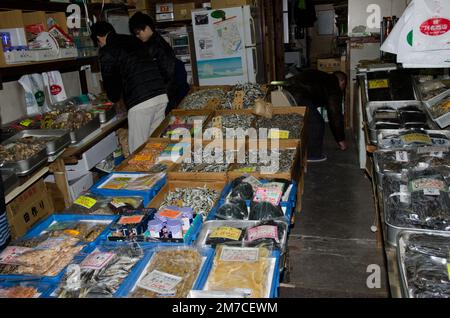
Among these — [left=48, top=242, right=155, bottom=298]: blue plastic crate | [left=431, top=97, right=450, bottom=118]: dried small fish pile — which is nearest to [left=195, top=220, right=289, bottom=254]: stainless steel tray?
[left=48, top=242, right=155, bottom=298]: blue plastic crate

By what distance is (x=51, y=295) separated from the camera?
151cm

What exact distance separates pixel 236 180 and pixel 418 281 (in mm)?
1168

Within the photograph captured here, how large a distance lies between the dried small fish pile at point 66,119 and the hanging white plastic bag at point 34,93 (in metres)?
0.23

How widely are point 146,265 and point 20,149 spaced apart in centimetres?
163

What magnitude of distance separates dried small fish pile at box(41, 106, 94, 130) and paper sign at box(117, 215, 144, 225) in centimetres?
157

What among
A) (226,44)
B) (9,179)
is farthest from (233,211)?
(226,44)

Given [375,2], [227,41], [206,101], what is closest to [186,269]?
[206,101]

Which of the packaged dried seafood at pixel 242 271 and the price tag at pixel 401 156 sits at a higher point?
A: the price tag at pixel 401 156

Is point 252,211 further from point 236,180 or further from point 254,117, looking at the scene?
point 254,117

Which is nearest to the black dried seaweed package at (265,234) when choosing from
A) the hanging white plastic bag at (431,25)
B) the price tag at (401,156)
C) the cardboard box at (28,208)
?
the price tag at (401,156)

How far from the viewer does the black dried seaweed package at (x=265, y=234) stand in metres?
1.70

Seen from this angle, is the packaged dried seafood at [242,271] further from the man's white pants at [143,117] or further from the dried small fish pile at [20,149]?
the man's white pants at [143,117]

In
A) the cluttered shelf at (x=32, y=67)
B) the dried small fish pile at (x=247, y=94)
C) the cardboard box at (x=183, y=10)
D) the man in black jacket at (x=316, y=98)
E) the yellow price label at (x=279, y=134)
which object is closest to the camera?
the cluttered shelf at (x=32, y=67)

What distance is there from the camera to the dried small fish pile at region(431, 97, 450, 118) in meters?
2.77
